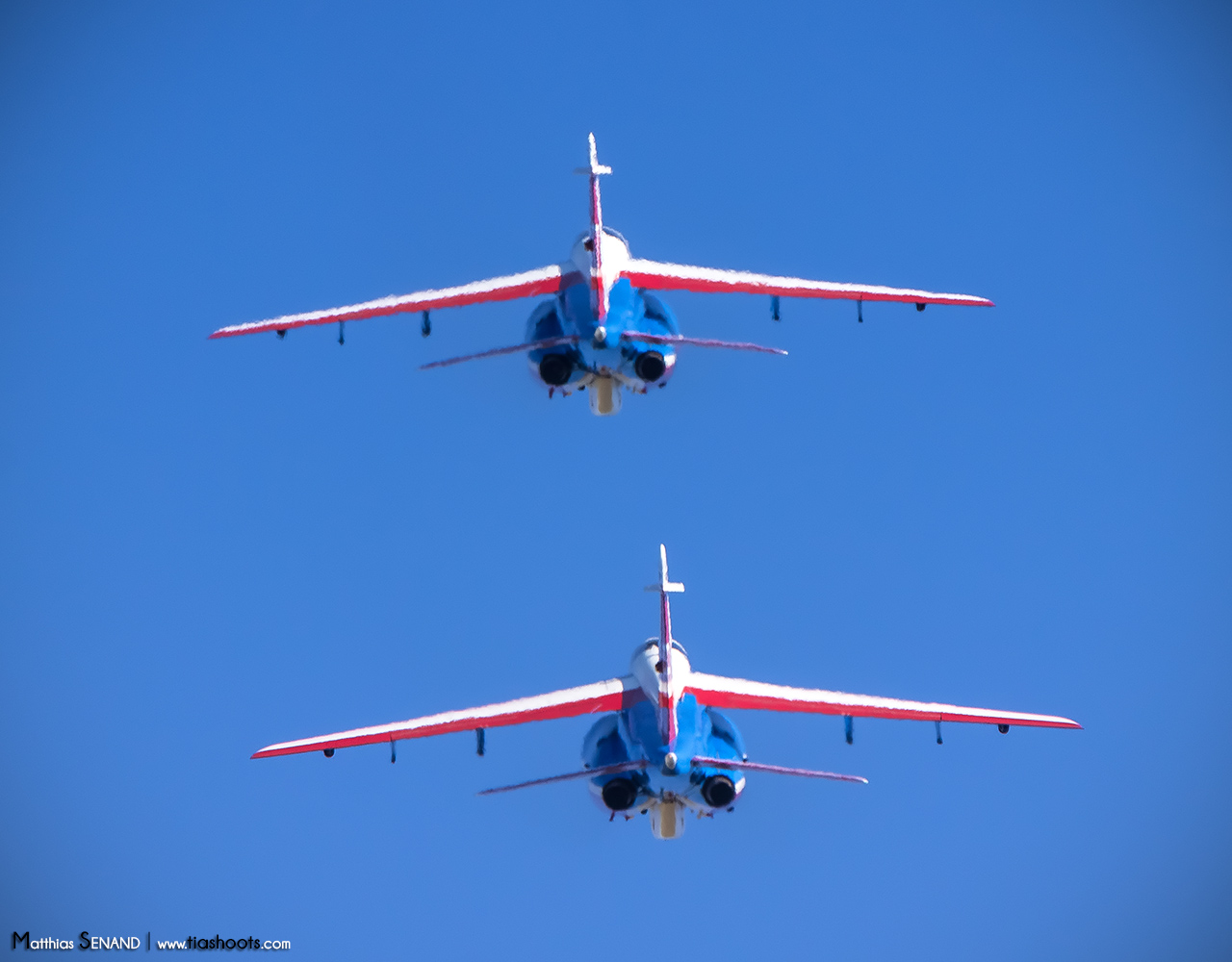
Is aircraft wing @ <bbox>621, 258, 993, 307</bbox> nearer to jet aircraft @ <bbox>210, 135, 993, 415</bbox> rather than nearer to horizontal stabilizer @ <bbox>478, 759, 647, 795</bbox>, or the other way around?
jet aircraft @ <bbox>210, 135, 993, 415</bbox>

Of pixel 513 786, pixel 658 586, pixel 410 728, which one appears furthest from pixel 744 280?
pixel 513 786

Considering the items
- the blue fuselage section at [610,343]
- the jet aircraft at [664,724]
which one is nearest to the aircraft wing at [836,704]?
the jet aircraft at [664,724]

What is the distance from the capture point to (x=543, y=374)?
82375mm

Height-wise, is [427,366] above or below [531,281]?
below

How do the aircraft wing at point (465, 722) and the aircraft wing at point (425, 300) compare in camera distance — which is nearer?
the aircraft wing at point (465, 722)

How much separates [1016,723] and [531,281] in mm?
26279

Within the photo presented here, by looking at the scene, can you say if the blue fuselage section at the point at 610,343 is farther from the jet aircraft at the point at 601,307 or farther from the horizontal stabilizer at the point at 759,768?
the horizontal stabilizer at the point at 759,768

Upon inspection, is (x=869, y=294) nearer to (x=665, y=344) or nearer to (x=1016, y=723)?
(x=665, y=344)

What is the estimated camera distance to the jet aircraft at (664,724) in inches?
2840

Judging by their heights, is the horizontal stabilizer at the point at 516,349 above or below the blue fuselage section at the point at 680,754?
above

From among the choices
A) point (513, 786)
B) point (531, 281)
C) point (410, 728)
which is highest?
point (531, 281)

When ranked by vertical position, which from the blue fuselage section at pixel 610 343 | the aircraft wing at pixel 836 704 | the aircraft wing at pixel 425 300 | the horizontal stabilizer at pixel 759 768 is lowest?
the horizontal stabilizer at pixel 759 768

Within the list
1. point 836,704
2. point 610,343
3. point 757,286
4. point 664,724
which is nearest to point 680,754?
point 664,724

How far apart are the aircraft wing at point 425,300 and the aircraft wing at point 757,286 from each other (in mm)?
3482
